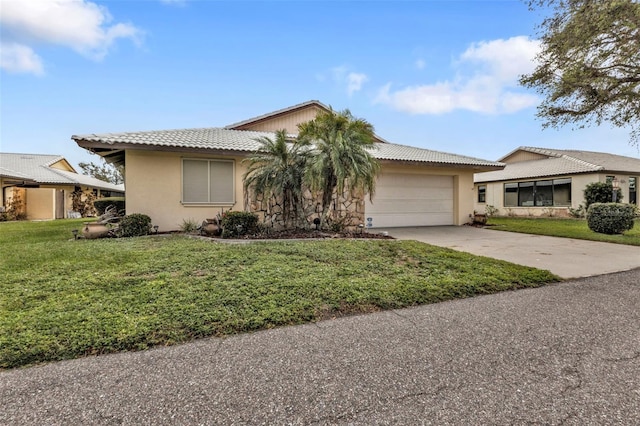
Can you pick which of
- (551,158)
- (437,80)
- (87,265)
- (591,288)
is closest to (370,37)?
(437,80)

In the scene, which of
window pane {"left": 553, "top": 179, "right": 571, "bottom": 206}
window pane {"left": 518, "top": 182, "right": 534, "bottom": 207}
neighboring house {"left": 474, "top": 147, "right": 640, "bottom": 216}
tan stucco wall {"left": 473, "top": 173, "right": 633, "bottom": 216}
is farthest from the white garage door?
window pane {"left": 518, "top": 182, "right": 534, "bottom": 207}

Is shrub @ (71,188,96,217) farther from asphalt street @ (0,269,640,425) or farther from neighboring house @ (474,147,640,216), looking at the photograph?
neighboring house @ (474,147,640,216)

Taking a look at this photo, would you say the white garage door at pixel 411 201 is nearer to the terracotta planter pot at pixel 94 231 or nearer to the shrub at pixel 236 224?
the shrub at pixel 236 224

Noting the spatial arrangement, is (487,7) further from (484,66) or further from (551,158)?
(551,158)

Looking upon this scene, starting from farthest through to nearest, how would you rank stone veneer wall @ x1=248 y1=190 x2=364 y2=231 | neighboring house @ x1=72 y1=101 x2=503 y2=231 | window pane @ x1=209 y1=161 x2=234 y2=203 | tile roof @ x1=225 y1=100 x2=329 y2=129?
tile roof @ x1=225 y1=100 x2=329 y2=129 → window pane @ x1=209 y1=161 x2=234 y2=203 → stone veneer wall @ x1=248 y1=190 x2=364 y2=231 → neighboring house @ x1=72 y1=101 x2=503 y2=231

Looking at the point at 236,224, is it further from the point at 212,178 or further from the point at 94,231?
the point at 94,231

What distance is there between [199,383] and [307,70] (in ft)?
45.1

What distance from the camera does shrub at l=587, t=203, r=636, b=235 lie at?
10367 mm

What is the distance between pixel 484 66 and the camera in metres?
12.5

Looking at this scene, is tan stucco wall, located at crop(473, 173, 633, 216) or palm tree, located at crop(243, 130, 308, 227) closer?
palm tree, located at crop(243, 130, 308, 227)

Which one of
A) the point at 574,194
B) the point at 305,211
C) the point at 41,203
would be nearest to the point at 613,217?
the point at 574,194

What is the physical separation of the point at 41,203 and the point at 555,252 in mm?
25570

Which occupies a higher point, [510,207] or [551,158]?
[551,158]

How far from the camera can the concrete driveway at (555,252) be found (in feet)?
19.0
